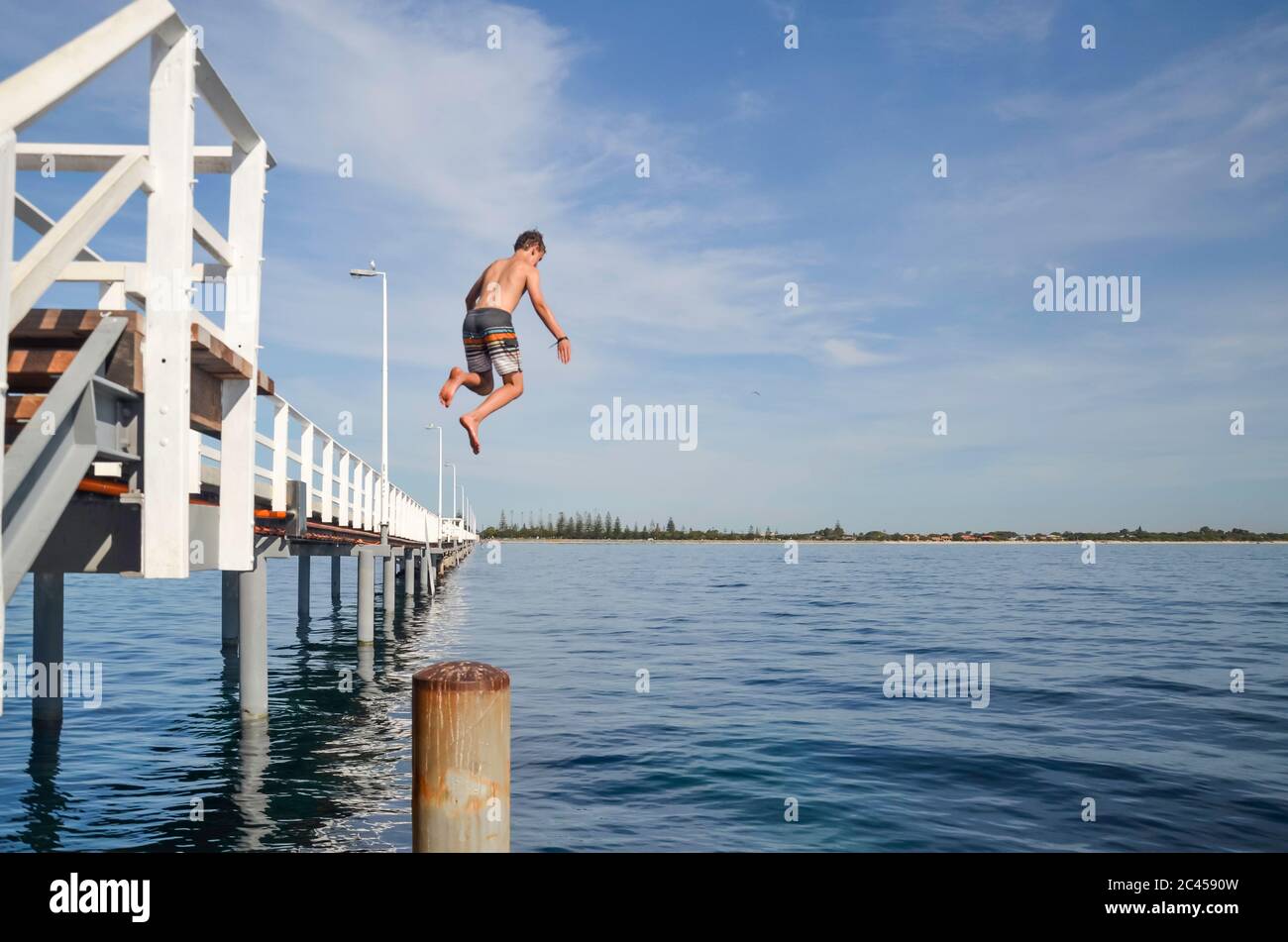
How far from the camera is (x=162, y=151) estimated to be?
5.69 meters

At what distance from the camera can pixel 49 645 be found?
12.9 m

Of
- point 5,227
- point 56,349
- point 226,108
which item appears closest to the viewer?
point 5,227

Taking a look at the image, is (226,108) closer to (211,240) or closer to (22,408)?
(211,240)

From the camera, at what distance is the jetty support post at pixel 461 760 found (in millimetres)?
4523

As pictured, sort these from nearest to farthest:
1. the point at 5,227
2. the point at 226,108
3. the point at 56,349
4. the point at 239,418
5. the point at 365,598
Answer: the point at 5,227 < the point at 56,349 < the point at 226,108 < the point at 239,418 < the point at 365,598

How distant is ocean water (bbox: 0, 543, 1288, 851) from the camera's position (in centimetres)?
932

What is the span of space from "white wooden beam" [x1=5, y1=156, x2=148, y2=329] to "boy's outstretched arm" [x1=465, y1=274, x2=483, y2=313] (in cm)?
176

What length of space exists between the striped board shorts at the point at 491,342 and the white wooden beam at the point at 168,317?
1.48m

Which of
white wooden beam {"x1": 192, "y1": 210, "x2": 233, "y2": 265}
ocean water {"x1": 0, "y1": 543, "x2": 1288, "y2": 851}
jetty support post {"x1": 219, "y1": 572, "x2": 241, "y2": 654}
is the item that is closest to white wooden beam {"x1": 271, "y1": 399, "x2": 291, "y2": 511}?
ocean water {"x1": 0, "y1": 543, "x2": 1288, "y2": 851}

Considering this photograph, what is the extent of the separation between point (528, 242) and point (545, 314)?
1.32 feet

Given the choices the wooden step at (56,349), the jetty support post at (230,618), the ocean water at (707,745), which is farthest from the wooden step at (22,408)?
the jetty support post at (230,618)

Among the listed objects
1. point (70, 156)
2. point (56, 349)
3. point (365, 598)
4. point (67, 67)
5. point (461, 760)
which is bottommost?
point (365, 598)

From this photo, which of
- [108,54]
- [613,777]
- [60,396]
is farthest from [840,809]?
[108,54]

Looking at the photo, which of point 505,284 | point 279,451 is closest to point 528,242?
point 505,284
